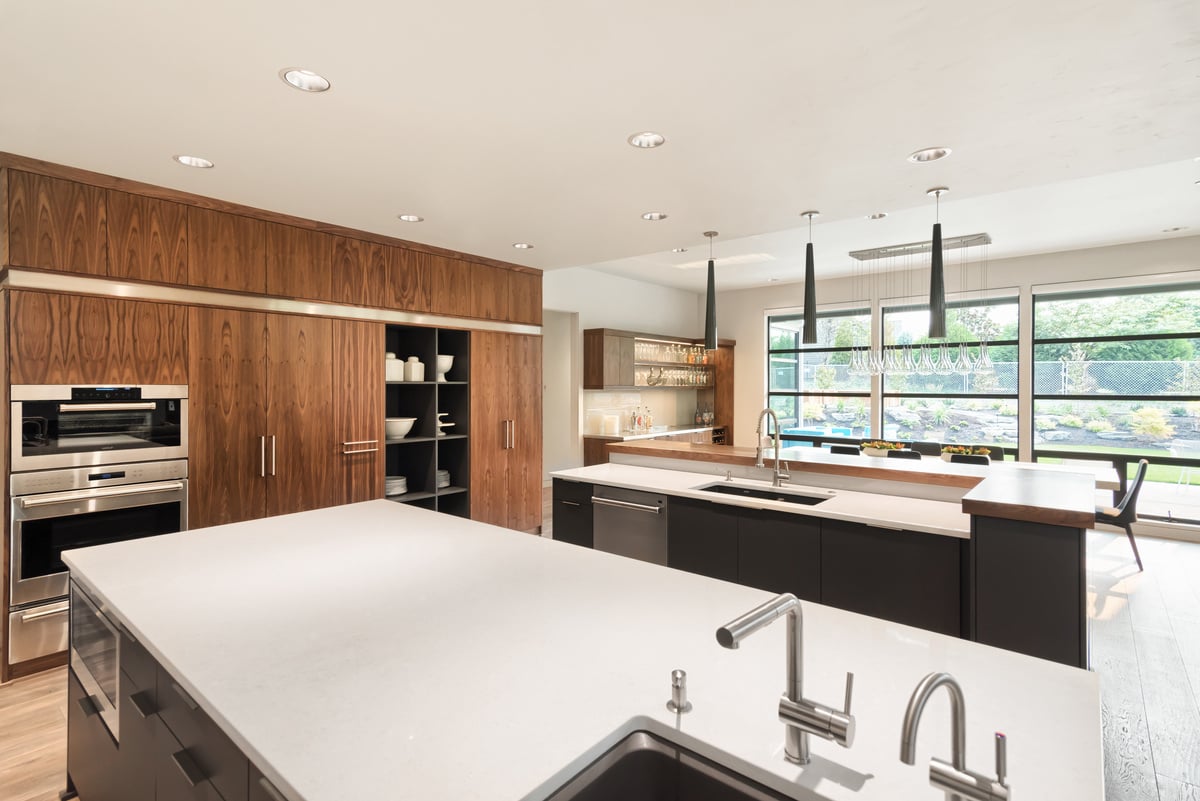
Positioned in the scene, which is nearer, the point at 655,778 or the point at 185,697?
the point at 655,778

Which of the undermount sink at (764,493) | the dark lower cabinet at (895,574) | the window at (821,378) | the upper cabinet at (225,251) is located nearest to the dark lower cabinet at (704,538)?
the undermount sink at (764,493)

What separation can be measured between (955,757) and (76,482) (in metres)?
3.81

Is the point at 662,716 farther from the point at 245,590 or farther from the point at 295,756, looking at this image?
the point at 245,590

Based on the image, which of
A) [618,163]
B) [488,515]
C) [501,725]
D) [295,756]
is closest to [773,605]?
[501,725]

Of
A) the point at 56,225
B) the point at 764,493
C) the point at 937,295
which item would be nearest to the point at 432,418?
the point at 56,225

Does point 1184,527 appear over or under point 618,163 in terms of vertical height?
under

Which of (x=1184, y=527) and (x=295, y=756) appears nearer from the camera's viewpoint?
(x=295, y=756)

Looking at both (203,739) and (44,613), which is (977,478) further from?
(44,613)

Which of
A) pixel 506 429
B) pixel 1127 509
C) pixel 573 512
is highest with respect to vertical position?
pixel 506 429

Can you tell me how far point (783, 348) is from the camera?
865 cm

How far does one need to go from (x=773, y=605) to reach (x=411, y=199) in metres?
3.30

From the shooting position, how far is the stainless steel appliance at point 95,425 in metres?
2.84

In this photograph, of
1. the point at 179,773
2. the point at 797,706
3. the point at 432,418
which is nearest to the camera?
the point at 797,706

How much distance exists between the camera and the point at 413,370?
15.3 ft
